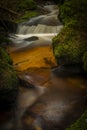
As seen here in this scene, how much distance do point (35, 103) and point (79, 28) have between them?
4.03 metres

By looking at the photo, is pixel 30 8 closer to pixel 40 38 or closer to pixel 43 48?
pixel 40 38

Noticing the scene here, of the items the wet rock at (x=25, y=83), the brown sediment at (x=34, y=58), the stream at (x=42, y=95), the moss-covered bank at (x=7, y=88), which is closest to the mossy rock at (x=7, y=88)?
the moss-covered bank at (x=7, y=88)

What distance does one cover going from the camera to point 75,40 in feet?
37.4

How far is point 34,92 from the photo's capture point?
9.60 meters

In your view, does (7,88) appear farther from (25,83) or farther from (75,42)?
(75,42)

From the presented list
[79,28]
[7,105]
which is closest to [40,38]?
[79,28]

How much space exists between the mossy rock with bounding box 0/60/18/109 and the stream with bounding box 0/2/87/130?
269mm

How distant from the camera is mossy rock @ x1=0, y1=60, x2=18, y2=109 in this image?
8.30 m

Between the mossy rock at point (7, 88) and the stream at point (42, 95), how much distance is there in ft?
0.88

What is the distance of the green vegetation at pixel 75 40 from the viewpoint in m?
10.6

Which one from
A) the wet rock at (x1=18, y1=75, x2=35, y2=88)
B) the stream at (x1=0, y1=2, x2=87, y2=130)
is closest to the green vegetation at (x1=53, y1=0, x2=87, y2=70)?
the stream at (x1=0, y1=2, x2=87, y2=130)

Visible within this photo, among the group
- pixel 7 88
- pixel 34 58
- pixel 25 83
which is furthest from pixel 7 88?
pixel 34 58

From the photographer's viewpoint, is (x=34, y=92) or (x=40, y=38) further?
(x=40, y=38)

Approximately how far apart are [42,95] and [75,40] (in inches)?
121
